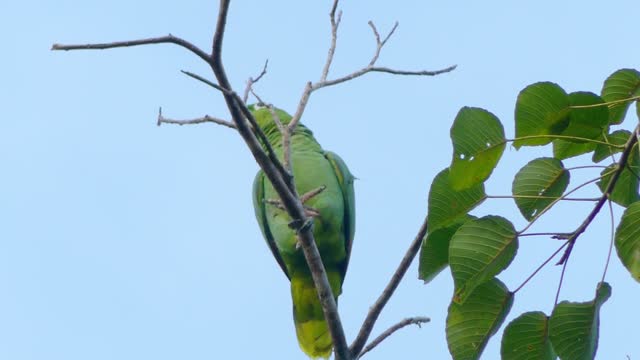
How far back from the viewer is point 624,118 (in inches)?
91.5

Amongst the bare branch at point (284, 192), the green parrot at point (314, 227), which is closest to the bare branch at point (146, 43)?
the bare branch at point (284, 192)

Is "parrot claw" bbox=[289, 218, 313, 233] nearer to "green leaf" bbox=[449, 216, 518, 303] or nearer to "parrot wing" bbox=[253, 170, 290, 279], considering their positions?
"green leaf" bbox=[449, 216, 518, 303]

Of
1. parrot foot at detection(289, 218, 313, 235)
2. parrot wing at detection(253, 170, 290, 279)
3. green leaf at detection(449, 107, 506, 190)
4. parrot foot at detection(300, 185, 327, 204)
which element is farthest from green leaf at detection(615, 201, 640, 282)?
parrot wing at detection(253, 170, 290, 279)

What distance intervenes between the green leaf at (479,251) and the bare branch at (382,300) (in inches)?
42.8

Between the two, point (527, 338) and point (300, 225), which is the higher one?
point (300, 225)

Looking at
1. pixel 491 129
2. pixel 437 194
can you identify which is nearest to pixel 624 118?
pixel 491 129

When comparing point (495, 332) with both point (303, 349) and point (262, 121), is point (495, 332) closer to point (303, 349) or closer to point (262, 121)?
point (303, 349)

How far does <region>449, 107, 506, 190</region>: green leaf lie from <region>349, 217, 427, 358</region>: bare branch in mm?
1036

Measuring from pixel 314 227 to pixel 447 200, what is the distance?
260 cm

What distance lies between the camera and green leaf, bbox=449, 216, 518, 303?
6.86 ft

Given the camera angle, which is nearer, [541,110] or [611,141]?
[541,110]

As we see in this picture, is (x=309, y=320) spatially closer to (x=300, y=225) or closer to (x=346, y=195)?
(x=346, y=195)

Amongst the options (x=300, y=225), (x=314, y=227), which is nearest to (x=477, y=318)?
(x=300, y=225)

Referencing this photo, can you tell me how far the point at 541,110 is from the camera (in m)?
2.19
